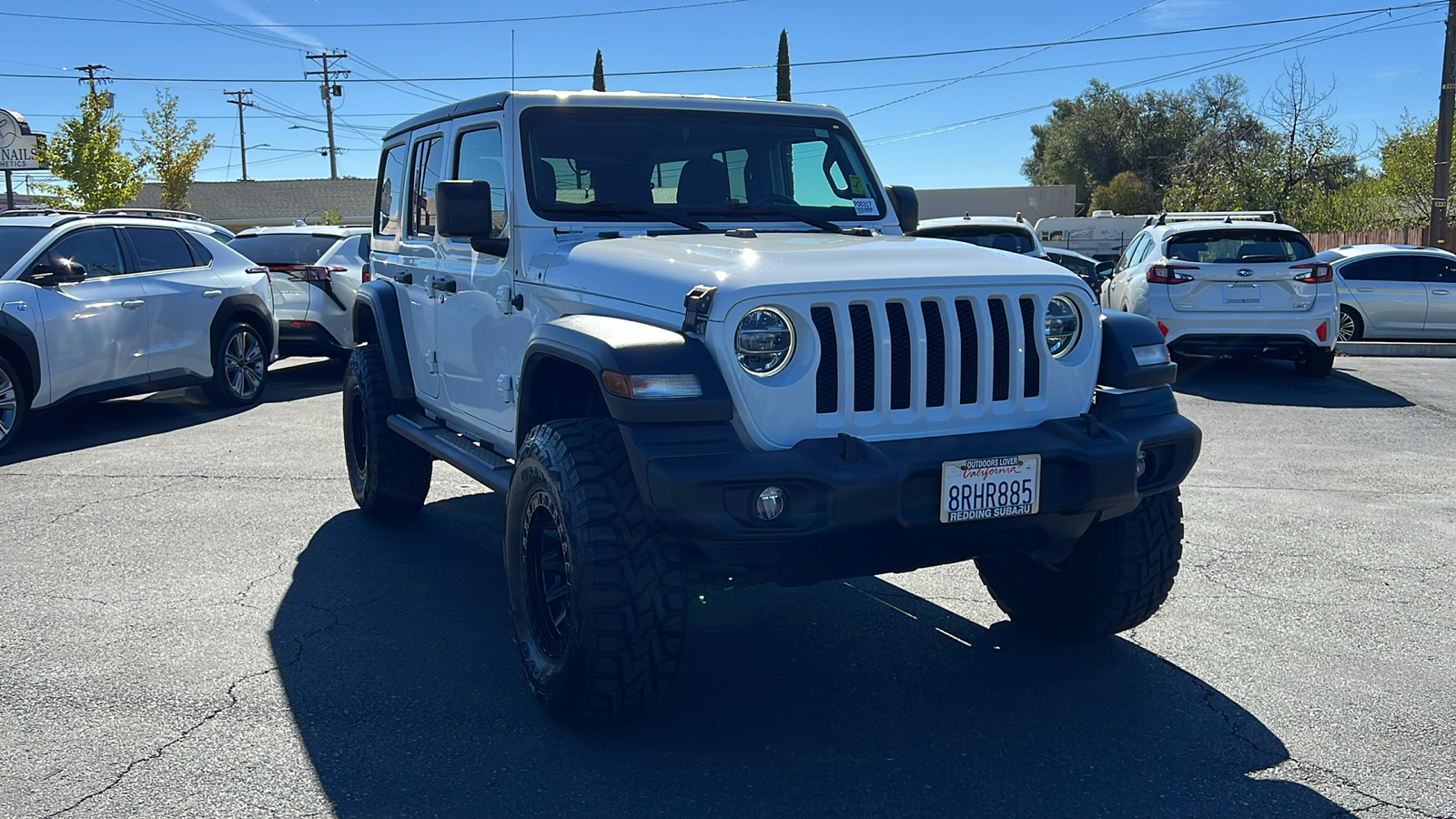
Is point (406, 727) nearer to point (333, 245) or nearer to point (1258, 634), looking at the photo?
point (1258, 634)

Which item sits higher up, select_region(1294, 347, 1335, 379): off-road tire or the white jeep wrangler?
the white jeep wrangler

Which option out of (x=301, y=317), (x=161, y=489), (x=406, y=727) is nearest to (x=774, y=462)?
(x=406, y=727)

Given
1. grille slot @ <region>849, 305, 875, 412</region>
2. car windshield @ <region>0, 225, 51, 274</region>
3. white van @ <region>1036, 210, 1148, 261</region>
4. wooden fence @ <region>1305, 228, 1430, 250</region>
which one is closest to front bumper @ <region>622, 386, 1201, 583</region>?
grille slot @ <region>849, 305, 875, 412</region>

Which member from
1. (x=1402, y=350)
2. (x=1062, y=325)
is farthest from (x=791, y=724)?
(x=1402, y=350)

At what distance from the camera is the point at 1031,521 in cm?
369

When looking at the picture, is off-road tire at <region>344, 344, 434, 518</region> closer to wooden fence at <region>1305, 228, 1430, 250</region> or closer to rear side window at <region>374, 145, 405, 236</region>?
rear side window at <region>374, 145, 405, 236</region>

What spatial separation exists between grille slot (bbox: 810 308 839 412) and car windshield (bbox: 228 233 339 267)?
10.6 m

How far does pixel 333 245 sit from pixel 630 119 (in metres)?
Answer: 9.00

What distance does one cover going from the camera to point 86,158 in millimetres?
35469

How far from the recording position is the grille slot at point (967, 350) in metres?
3.75

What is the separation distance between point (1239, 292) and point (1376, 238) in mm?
21313

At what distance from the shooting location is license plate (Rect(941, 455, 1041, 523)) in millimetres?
3508

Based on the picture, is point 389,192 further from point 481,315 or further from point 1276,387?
point 1276,387

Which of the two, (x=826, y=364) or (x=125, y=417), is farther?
(x=125, y=417)
